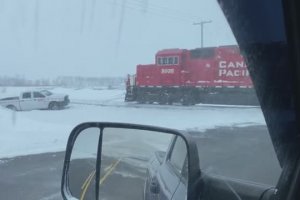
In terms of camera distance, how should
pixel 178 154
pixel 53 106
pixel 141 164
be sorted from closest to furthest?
pixel 178 154 < pixel 141 164 < pixel 53 106

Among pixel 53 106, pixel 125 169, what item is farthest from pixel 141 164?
pixel 53 106

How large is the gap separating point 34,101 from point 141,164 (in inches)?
987

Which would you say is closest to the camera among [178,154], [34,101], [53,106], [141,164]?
[178,154]

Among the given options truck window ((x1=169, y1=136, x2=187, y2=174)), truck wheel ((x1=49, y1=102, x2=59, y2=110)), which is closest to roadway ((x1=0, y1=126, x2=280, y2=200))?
truck window ((x1=169, y1=136, x2=187, y2=174))

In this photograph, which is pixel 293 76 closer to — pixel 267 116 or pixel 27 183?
pixel 267 116

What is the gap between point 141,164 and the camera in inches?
81.0

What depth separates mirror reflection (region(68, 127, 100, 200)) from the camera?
1848 millimetres

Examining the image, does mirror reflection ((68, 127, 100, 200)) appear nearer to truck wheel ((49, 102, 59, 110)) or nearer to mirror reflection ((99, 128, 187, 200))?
mirror reflection ((99, 128, 187, 200))

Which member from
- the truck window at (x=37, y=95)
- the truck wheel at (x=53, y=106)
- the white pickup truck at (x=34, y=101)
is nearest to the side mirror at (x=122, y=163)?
the white pickup truck at (x=34, y=101)

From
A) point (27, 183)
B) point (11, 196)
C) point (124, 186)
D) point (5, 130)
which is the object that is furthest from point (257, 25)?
point (5, 130)

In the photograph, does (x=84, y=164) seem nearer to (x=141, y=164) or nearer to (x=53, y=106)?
(x=141, y=164)

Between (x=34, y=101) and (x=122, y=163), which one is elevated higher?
(x=122, y=163)

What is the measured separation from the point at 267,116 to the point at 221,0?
0.39 metres

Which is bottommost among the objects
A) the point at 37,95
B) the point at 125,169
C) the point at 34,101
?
the point at 34,101
